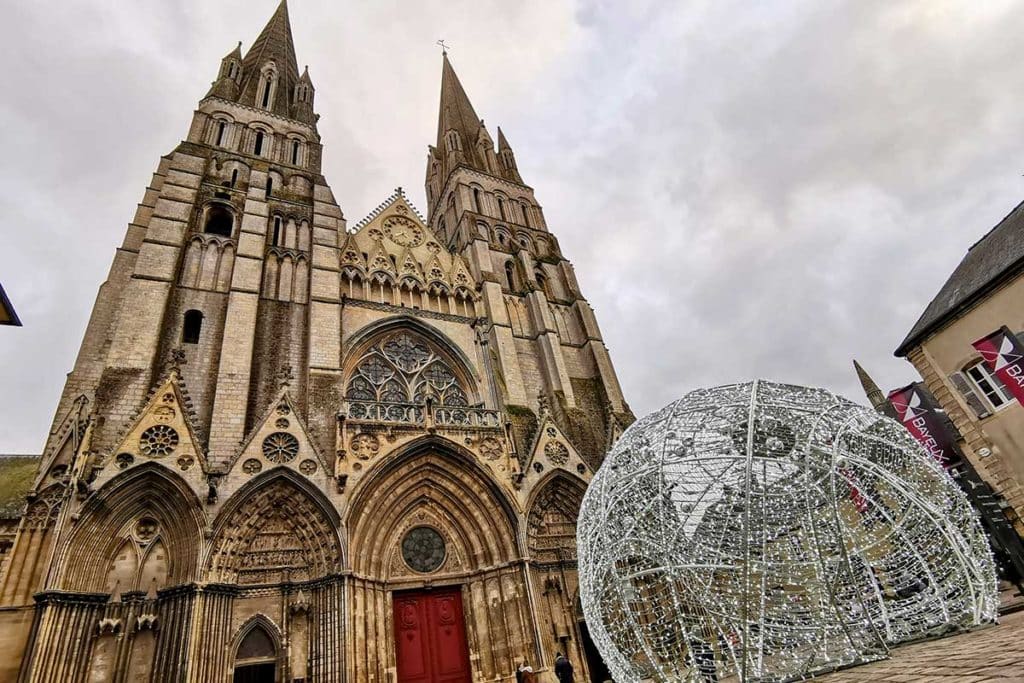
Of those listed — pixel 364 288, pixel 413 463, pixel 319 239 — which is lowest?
pixel 413 463

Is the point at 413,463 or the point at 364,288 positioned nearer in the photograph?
the point at 413,463

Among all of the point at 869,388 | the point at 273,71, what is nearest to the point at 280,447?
the point at 273,71

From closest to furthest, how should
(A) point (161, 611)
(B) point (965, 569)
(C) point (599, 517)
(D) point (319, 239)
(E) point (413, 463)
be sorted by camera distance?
1. (B) point (965, 569)
2. (C) point (599, 517)
3. (A) point (161, 611)
4. (E) point (413, 463)
5. (D) point (319, 239)

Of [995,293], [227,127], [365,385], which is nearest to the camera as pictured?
[995,293]

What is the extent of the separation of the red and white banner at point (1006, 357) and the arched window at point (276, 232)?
71.6ft

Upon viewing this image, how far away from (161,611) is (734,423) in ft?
37.4

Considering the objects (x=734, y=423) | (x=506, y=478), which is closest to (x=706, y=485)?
(x=734, y=423)

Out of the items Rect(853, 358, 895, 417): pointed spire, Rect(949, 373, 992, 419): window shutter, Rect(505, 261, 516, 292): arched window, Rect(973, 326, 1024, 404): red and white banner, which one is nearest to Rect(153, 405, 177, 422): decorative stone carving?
Rect(505, 261, 516, 292): arched window

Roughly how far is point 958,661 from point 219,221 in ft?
69.7

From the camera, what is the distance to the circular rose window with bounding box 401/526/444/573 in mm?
12977

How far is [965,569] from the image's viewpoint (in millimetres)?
6168

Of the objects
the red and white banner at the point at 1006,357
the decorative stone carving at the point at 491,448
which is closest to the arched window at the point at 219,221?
the decorative stone carving at the point at 491,448

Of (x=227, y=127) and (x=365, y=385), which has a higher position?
(x=227, y=127)

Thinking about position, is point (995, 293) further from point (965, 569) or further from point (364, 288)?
point (364, 288)
